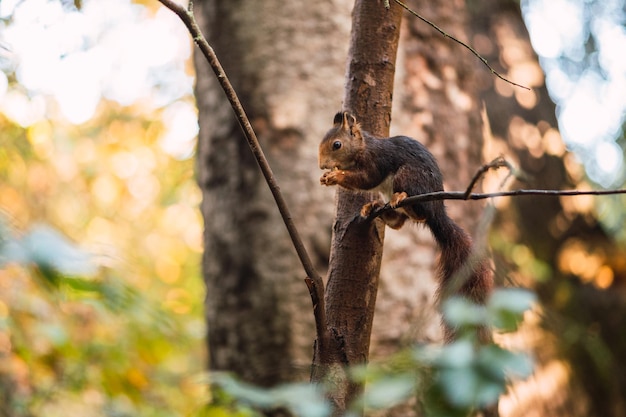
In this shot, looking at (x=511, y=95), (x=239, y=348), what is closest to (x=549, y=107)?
(x=511, y=95)

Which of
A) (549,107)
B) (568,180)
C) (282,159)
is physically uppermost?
(549,107)

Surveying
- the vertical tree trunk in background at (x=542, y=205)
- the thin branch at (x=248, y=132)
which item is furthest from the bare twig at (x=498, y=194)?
the vertical tree trunk in background at (x=542, y=205)

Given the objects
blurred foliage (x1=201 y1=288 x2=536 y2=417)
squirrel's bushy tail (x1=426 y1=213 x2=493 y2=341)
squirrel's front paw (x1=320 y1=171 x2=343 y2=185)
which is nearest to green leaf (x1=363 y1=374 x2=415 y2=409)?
blurred foliage (x1=201 y1=288 x2=536 y2=417)

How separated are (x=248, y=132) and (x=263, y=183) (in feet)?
4.11

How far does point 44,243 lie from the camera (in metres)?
0.43

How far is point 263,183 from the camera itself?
6.91 feet

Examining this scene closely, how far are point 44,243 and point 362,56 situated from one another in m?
0.76

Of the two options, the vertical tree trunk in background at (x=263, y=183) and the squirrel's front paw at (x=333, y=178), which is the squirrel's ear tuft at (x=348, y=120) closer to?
the squirrel's front paw at (x=333, y=178)

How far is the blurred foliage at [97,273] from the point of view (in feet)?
2.41

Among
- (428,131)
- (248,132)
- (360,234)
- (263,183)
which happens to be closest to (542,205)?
(428,131)

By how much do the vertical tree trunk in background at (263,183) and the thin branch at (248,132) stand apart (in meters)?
1.10

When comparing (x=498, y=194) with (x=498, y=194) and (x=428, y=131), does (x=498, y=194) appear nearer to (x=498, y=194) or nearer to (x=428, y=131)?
(x=498, y=194)

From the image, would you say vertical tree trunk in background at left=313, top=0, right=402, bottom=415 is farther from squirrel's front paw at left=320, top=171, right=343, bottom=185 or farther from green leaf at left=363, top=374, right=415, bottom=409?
green leaf at left=363, top=374, right=415, bottom=409

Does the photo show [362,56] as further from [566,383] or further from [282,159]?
[566,383]
